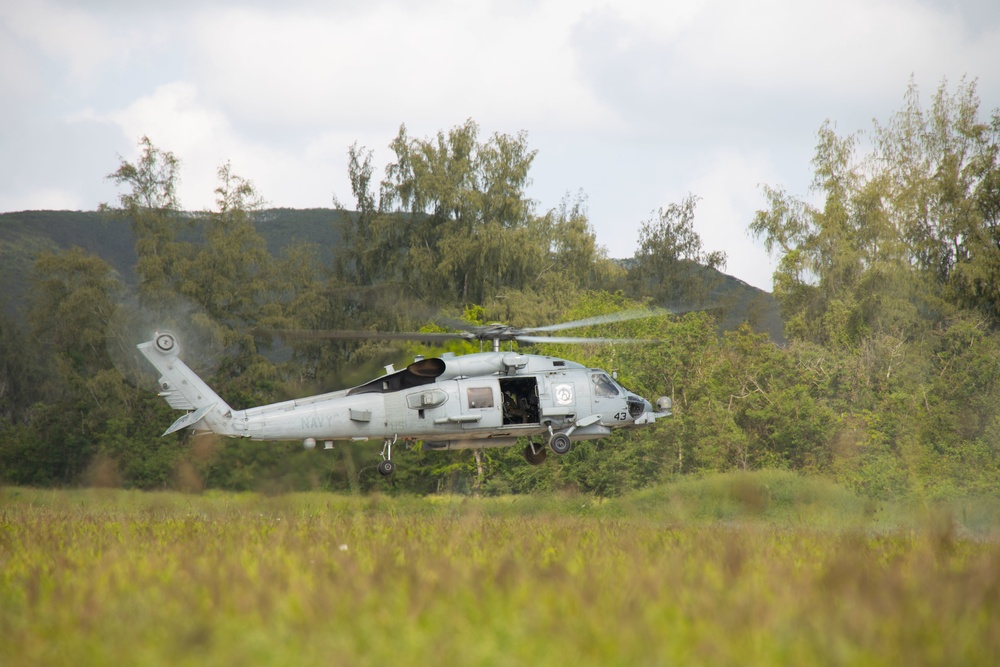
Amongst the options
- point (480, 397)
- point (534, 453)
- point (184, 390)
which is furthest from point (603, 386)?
point (184, 390)

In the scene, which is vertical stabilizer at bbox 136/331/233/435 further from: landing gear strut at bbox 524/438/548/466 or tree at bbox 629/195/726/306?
tree at bbox 629/195/726/306

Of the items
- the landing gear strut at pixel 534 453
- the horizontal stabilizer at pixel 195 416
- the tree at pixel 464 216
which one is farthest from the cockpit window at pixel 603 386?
the tree at pixel 464 216

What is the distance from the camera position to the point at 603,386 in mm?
21672

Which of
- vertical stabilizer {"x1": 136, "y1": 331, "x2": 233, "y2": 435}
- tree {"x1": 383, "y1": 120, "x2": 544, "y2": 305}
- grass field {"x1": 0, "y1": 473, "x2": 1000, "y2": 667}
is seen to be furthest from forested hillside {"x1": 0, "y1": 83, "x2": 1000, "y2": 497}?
grass field {"x1": 0, "y1": 473, "x2": 1000, "y2": 667}

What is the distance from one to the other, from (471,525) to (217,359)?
130 ft

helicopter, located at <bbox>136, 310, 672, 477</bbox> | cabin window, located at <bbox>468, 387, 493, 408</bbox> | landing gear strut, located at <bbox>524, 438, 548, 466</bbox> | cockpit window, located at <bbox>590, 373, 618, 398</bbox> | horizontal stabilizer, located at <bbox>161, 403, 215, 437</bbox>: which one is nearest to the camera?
horizontal stabilizer, located at <bbox>161, 403, 215, 437</bbox>

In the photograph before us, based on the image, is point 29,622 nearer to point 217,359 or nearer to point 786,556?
point 786,556

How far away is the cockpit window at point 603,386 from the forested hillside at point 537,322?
43.3ft

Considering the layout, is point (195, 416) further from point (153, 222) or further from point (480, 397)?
point (153, 222)

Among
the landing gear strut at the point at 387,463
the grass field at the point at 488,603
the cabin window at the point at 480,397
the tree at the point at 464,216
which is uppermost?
the tree at the point at 464,216

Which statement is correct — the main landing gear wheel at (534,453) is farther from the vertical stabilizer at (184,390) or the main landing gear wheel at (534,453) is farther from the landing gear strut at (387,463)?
the vertical stabilizer at (184,390)

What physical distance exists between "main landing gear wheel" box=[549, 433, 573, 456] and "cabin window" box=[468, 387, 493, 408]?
4.97 feet

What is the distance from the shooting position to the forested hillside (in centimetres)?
3866

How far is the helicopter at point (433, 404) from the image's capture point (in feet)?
66.3
